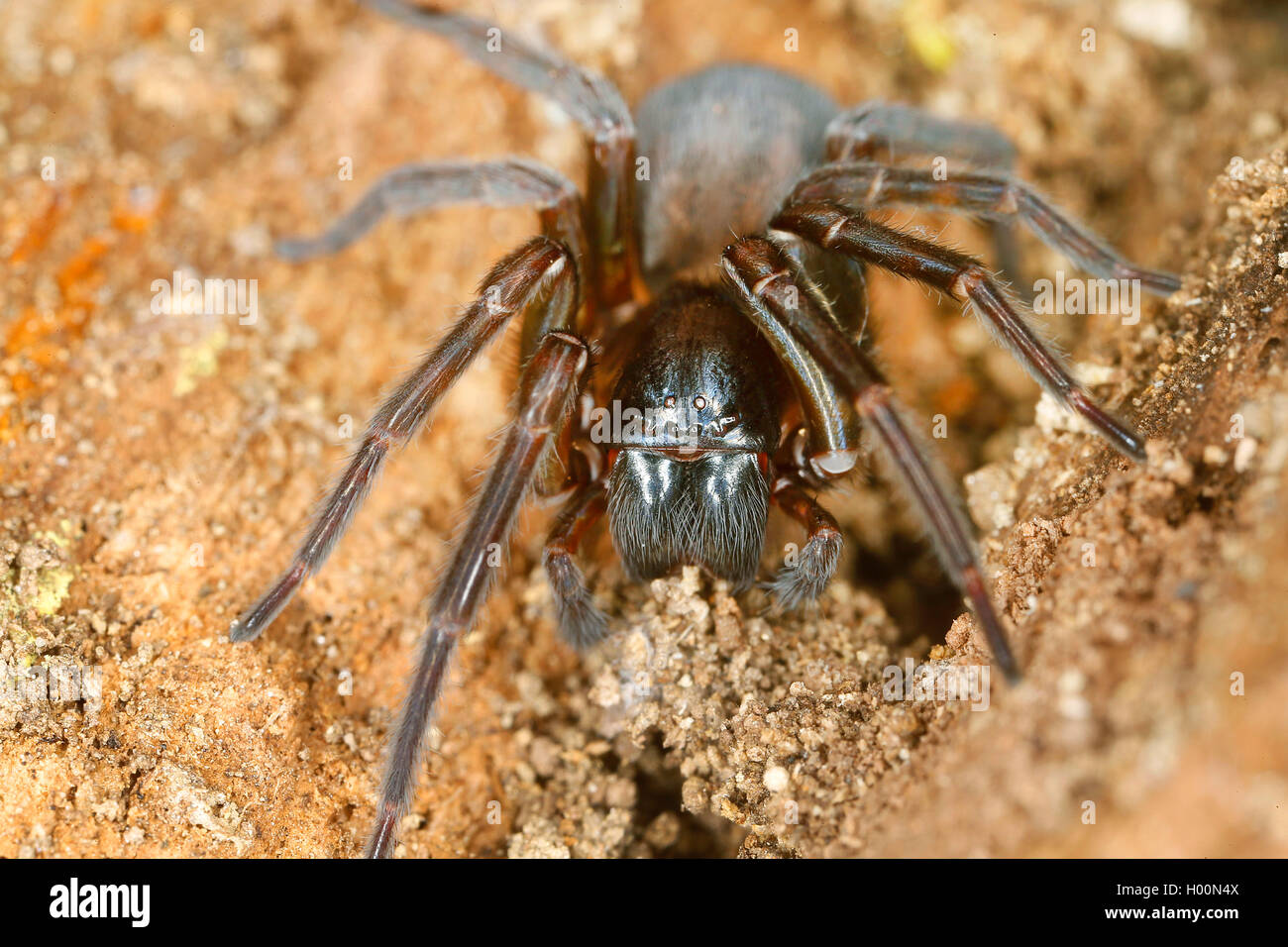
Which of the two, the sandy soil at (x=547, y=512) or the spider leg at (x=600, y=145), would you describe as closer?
the sandy soil at (x=547, y=512)

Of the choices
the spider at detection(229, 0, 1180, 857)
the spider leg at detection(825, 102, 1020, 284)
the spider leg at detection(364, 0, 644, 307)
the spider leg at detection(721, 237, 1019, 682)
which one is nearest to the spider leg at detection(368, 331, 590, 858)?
the spider at detection(229, 0, 1180, 857)

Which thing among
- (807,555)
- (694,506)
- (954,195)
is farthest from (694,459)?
(954,195)

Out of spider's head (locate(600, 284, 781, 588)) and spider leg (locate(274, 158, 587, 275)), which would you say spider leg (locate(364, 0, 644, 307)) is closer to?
spider leg (locate(274, 158, 587, 275))

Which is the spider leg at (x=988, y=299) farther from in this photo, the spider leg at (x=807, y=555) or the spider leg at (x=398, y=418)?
the spider leg at (x=398, y=418)

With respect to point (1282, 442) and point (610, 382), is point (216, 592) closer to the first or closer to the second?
point (610, 382)

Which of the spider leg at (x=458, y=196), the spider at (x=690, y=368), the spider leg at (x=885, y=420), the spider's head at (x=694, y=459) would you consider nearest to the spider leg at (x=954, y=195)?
the spider at (x=690, y=368)
